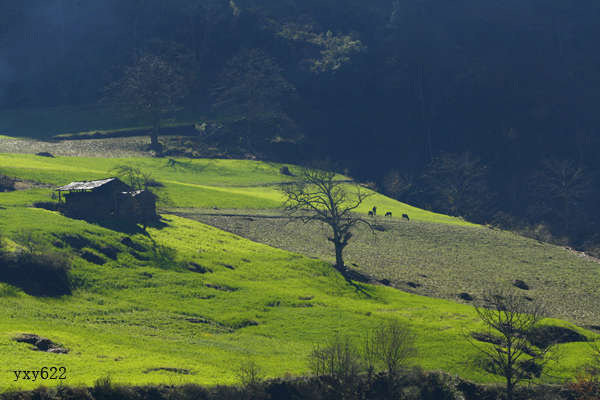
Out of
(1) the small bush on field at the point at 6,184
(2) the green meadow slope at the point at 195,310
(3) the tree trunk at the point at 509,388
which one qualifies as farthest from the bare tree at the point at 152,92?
(3) the tree trunk at the point at 509,388

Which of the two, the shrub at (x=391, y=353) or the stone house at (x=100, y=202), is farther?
the stone house at (x=100, y=202)

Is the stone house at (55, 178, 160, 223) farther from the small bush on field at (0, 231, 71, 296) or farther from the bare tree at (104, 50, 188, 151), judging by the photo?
the bare tree at (104, 50, 188, 151)

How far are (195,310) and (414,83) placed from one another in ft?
442

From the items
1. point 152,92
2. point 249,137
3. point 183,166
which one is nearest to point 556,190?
point 249,137

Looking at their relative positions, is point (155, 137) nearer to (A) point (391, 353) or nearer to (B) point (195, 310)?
(B) point (195, 310)

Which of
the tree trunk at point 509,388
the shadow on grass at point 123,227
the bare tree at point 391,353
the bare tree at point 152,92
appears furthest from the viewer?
the bare tree at point 152,92

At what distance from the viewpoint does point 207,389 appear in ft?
125

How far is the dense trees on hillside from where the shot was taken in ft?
532

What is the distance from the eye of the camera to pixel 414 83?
178125 millimetres

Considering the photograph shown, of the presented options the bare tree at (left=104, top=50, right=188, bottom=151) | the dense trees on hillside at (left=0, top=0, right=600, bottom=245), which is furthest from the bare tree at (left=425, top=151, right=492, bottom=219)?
the bare tree at (left=104, top=50, right=188, bottom=151)

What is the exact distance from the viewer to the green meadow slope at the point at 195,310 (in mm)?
41938

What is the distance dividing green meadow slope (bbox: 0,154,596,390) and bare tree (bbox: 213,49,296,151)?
74.7 m

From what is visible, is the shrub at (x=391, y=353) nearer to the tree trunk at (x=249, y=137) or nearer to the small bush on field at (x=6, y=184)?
the small bush on field at (x=6, y=184)

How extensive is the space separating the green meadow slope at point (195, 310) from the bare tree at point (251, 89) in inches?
2940
